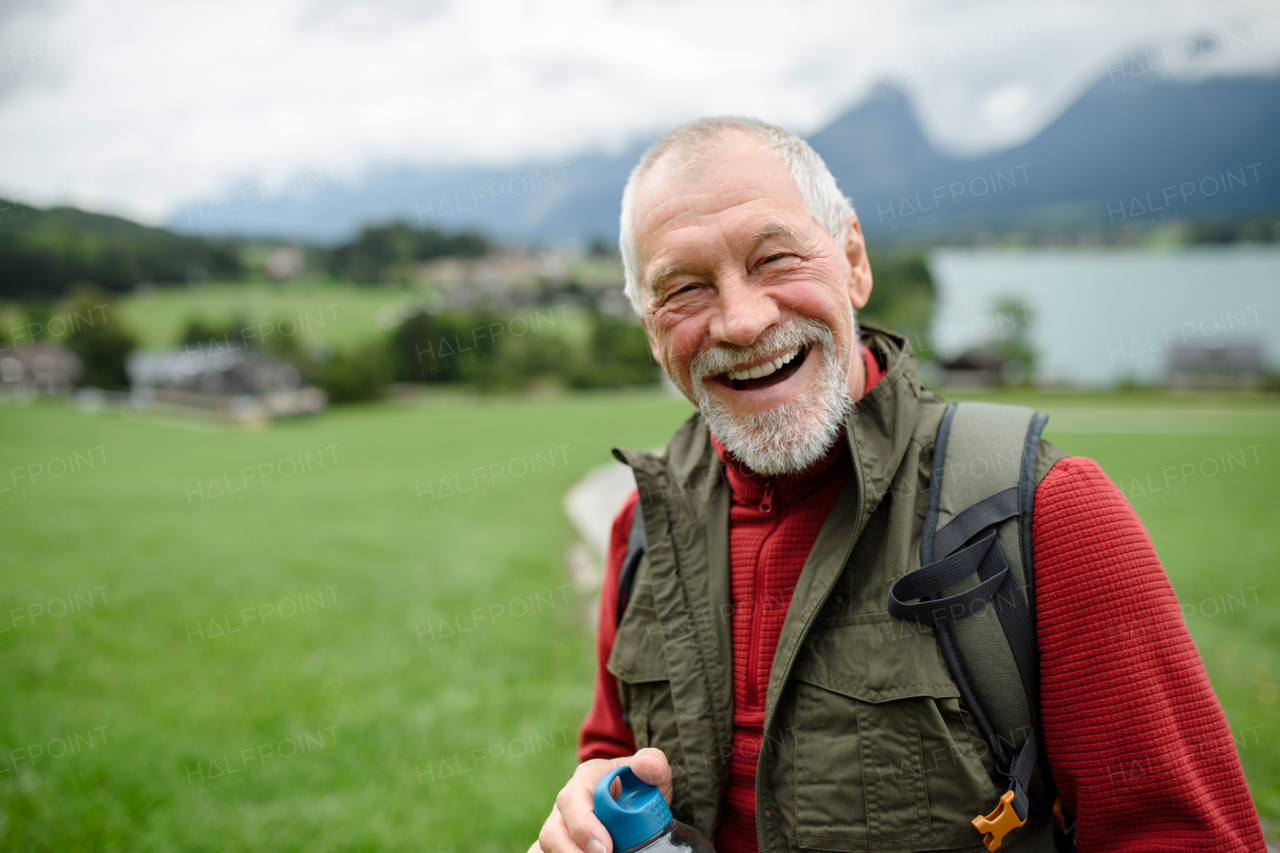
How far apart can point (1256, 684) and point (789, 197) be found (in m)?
7.74

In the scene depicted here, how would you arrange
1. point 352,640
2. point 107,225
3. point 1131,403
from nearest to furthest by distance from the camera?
point 352,640
point 1131,403
point 107,225

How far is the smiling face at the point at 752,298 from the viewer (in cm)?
168

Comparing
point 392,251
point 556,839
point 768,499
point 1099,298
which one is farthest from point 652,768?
point 392,251

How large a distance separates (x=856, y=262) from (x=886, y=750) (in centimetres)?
127

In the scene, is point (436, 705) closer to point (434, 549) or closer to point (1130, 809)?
point (1130, 809)

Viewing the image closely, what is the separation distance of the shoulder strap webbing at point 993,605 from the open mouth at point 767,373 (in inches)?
20.8

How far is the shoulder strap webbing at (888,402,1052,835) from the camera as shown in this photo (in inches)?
56.1

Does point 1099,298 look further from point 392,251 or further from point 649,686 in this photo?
point 392,251

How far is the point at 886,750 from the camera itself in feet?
4.83

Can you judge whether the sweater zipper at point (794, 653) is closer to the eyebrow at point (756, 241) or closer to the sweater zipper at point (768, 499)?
the sweater zipper at point (768, 499)

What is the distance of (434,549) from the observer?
41.9 feet

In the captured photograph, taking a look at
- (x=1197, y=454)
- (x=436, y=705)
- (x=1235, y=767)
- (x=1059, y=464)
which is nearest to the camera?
(x=1235, y=767)

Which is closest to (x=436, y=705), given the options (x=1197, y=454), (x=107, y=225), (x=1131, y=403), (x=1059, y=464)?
(x=1059, y=464)

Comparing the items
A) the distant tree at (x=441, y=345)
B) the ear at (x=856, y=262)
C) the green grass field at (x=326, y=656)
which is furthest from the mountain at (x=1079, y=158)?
the ear at (x=856, y=262)
